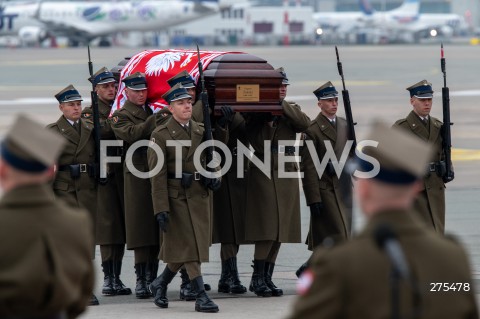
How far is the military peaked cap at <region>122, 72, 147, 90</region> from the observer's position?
885cm

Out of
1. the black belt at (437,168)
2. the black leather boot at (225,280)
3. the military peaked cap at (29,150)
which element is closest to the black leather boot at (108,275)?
the black leather boot at (225,280)

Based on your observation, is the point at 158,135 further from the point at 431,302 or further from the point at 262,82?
the point at 431,302

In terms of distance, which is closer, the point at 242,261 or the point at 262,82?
the point at 262,82

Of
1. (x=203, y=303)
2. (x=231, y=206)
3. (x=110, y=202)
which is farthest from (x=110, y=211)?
(x=203, y=303)

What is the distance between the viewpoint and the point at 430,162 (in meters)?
8.73

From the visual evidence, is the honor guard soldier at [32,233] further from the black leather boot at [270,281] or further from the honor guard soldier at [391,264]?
the black leather boot at [270,281]

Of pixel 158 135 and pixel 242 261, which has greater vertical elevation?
pixel 158 135

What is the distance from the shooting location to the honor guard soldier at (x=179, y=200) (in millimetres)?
Result: 8070

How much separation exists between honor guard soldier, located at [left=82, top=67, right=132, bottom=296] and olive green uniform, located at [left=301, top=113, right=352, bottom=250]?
143 cm

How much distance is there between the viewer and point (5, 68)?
48906 mm

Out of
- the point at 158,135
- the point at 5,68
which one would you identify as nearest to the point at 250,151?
the point at 158,135

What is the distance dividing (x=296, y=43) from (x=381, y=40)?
21.5 feet

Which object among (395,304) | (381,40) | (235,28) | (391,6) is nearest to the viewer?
(395,304)

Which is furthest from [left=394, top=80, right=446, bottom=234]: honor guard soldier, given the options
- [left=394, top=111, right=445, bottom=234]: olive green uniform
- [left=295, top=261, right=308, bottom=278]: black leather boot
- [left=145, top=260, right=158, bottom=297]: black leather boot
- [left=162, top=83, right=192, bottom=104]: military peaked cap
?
[left=145, top=260, right=158, bottom=297]: black leather boot
